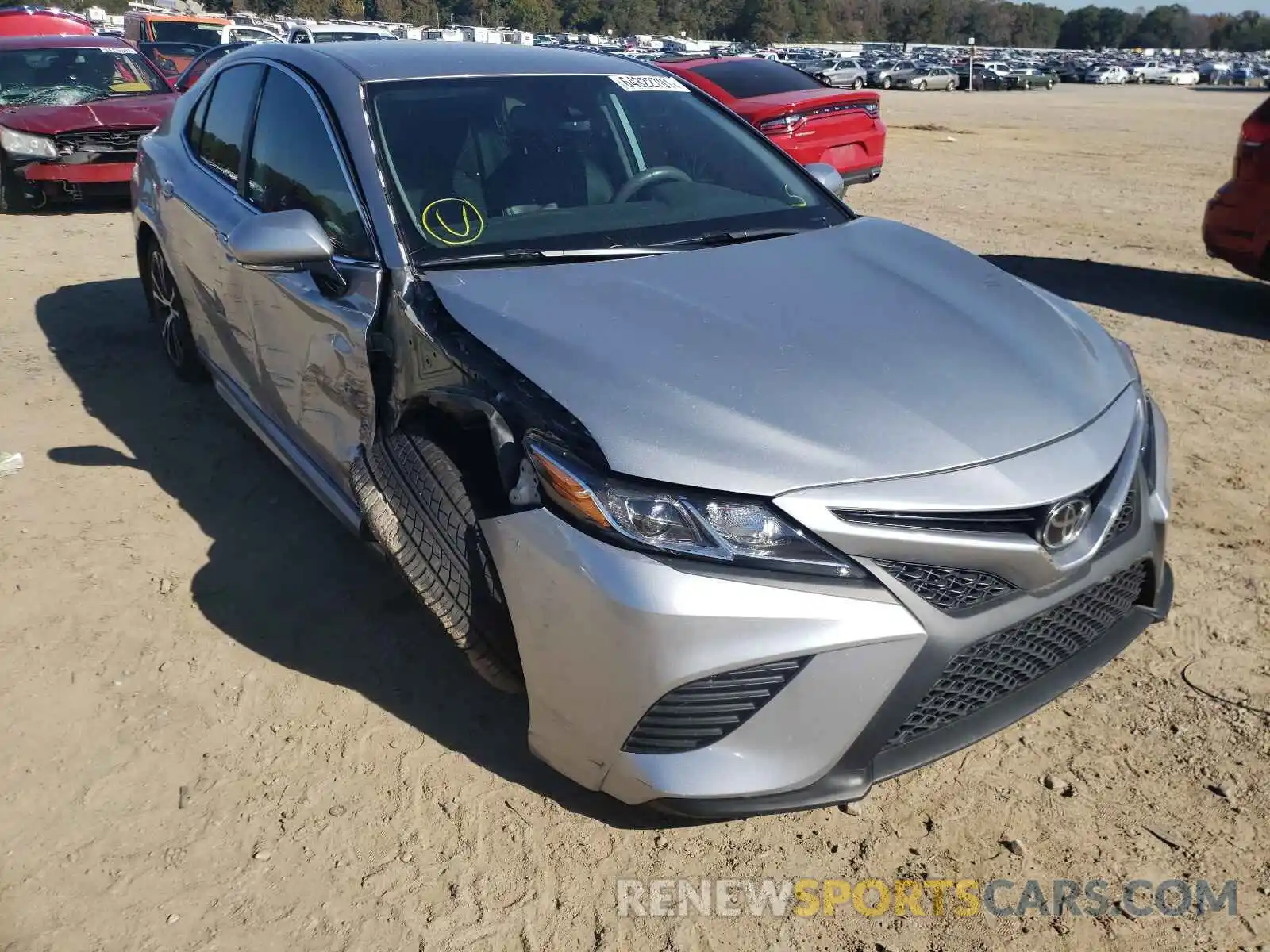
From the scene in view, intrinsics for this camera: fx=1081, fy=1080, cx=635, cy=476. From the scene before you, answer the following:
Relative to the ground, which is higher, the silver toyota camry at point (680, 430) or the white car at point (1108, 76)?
the silver toyota camry at point (680, 430)

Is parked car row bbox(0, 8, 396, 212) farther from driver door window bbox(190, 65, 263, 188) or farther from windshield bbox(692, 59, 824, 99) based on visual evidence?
driver door window bbox(190, 65, 263, 188)

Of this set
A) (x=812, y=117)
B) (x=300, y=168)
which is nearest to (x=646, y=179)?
(x=300, y=168)

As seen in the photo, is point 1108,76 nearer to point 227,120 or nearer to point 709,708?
point 227,120

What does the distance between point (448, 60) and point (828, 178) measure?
4.68 ft

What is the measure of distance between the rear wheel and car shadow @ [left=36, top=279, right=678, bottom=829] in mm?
326

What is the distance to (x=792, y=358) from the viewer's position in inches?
98.2

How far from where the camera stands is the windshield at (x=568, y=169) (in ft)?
10.2

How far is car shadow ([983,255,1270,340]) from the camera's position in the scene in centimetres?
675

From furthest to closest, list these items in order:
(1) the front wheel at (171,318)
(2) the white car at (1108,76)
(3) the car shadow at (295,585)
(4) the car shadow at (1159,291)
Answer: (2) the white car at (1108,76) → (4) the car shadow at (1159,291) → (1) the front wheel at (171,318) → (3) the car shadow at (295,585)

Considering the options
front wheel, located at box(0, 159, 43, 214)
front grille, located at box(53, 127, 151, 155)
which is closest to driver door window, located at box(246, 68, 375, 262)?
front grille, located at box(53, 127, 151, 155)

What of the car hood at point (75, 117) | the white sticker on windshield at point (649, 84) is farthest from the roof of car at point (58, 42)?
the white sticker on windshield at point (649, 84)

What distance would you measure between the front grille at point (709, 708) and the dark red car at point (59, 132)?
8.64 meters

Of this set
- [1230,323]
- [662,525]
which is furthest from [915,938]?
[1230,323]

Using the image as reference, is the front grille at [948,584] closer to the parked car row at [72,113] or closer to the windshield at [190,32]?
the parked car row at [72,113]
